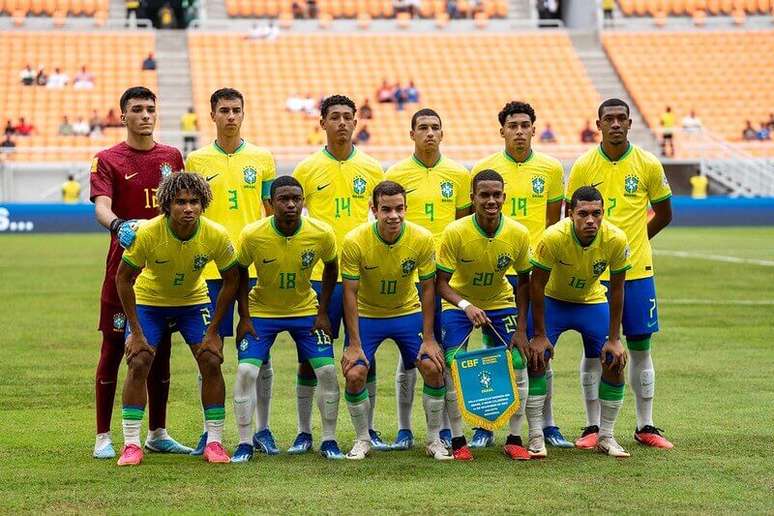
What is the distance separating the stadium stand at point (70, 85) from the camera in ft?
115

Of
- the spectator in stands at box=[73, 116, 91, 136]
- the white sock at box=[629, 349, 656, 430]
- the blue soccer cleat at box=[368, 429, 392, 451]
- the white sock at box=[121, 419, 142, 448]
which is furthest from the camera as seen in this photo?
the spectator in stands at box=[73, 116, 91, 136]

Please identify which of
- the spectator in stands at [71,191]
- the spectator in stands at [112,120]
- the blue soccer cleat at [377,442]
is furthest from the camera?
the spectator in stands at [112,120]

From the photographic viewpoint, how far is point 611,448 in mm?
7727

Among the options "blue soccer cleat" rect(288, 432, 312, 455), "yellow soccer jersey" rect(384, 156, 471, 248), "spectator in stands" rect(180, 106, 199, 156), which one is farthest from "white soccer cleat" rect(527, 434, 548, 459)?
"spectator in stands" rect(180, 106, 199, 156)

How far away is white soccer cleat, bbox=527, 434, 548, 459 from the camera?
7.66m

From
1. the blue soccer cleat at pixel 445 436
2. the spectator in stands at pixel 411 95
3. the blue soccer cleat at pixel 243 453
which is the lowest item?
the blue soccer cleat at pixel 445 436

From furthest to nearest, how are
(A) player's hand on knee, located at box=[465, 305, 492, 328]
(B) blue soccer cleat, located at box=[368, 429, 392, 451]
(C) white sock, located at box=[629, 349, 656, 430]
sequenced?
(C) white sock, located at box=[629, 349, 656, 430] → (B) blue soccer cleat, located at box=[368, 429, 392, 451] → (A) player's hand on knee, located at box=[465, 305, 492, 328]

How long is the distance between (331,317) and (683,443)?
8.04ft

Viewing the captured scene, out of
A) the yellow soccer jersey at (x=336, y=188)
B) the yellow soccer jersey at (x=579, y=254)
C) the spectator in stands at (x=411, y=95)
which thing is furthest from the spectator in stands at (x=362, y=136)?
the yellow soccer jersey at (x=579, y=254)

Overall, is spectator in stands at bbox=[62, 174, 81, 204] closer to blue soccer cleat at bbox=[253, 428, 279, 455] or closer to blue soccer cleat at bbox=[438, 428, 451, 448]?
blue soccer cleat at bbox=[253, 428, 279, 455]

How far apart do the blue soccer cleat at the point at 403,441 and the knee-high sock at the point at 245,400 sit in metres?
0.98

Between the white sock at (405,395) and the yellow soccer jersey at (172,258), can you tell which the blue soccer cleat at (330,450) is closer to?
the white sock at (405,395)

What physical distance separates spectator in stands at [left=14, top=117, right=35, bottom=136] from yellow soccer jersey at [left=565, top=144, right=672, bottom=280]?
29.4 metres

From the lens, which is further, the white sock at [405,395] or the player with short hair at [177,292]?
the white sock at [405,395]
